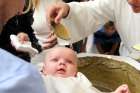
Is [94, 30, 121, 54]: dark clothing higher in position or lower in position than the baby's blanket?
lower

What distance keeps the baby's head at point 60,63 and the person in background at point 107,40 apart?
88 centimetres

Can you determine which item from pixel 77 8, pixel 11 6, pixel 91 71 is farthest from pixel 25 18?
pixel 11 6

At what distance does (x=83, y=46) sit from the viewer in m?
2.07

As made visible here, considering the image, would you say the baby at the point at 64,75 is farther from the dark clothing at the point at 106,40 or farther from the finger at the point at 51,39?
the dark clothing at the point at 106,40

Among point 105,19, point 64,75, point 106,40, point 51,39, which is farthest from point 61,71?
point 106,40

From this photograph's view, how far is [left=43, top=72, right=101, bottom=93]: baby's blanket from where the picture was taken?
46.8 inches

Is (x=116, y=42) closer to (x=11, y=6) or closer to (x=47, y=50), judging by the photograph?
(x=47, y=50)

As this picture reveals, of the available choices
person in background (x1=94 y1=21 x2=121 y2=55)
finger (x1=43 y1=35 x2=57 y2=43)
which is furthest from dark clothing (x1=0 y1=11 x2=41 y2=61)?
person in background (x1=94 y1=21 x2=121 y2=55)

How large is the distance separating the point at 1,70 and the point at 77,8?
1.01 meters

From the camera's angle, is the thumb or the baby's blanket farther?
the thumb

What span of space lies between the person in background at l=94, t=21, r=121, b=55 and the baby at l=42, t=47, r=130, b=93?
888 mm

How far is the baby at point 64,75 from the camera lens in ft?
3.95

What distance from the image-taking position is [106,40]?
91.9 inches

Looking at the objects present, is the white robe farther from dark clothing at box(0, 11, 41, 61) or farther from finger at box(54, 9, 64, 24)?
dark clothing at box(0, 11, 41, 61)
